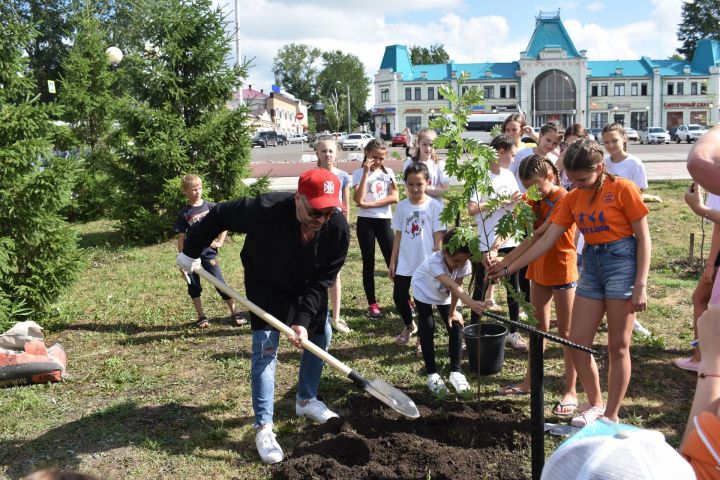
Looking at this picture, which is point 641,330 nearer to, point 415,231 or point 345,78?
point 415,231

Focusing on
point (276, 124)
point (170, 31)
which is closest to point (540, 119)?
point (276, 124)

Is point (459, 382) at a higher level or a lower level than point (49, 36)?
lower

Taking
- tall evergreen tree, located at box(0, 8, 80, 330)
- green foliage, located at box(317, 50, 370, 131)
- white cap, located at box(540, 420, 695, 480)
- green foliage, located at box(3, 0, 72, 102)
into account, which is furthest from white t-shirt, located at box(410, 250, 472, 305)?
green foliage, located at box(317, 50, 370, 131)

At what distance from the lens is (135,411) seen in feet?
14.6

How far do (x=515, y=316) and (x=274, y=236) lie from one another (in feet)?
8.47

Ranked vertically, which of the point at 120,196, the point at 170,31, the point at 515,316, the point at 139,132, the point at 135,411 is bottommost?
the point at 135,411

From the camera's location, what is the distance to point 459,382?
4.57 meters

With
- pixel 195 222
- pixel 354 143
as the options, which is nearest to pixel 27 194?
pixel 195 222

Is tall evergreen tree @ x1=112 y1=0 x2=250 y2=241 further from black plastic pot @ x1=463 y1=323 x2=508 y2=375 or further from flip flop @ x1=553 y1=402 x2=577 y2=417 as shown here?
flip flop @ x1=553 y1=402 x2=577 y2=417

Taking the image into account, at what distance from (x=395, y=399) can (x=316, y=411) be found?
80 centimetres

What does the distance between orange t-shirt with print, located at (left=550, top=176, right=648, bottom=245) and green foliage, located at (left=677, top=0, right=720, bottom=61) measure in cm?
8608

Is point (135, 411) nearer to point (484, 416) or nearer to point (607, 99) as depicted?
point (484, 416)

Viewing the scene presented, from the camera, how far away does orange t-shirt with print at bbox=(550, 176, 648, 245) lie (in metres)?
3.58

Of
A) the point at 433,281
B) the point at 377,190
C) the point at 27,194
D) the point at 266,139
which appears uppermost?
the point at 266,139
